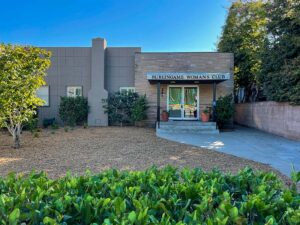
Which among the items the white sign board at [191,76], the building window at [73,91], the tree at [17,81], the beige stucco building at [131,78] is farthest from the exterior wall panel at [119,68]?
the tree at [17,81]

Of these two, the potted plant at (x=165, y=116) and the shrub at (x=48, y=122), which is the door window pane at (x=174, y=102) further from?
the shrub at (x=48, y=122)

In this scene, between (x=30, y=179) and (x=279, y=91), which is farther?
(x=279, y=91)

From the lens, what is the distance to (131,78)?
1822 centimetres

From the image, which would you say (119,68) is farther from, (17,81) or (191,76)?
(17,81)

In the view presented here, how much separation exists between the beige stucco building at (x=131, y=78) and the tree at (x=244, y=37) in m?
2.17

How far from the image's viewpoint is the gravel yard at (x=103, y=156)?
7.17 m

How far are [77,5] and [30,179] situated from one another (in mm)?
14740

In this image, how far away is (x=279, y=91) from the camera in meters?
13.4

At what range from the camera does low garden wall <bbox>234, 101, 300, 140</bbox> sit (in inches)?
496

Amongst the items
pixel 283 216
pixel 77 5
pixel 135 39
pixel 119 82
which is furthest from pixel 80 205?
pixel 135 39

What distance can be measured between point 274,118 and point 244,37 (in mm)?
7308

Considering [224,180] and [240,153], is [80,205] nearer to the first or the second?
[224,180]

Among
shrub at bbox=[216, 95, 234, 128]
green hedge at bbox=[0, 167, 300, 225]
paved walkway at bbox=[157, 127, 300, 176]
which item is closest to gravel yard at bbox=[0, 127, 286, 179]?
paved walkway at bbox=[157, 127, 300, 176]

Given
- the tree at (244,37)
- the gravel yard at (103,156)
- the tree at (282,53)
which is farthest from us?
the tree at (244,37)
